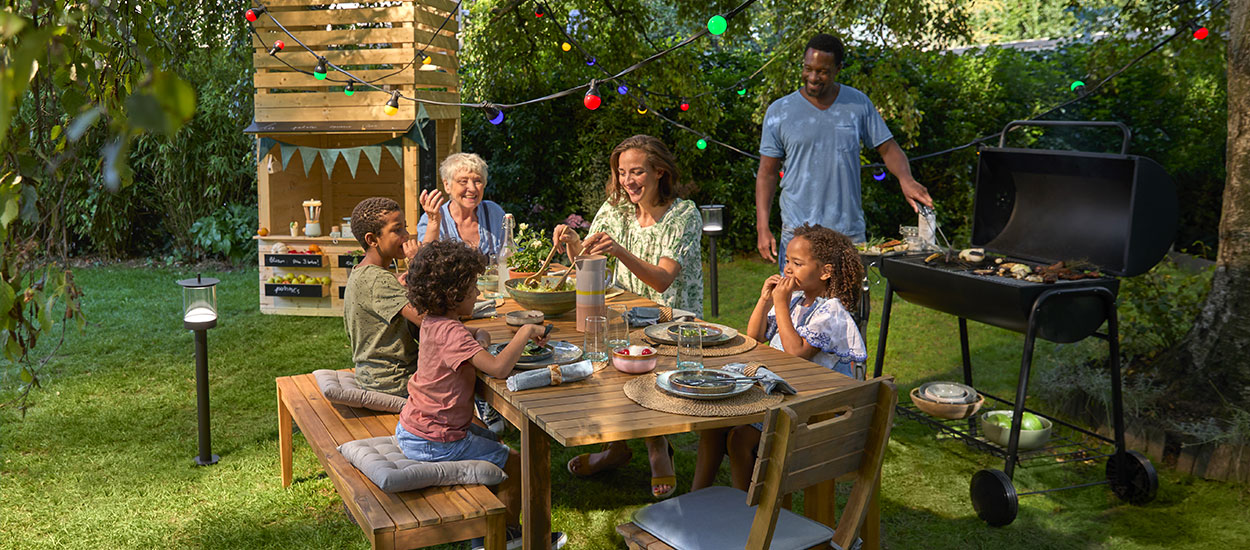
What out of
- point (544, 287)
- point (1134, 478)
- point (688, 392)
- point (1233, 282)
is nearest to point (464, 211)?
point (544, 287)

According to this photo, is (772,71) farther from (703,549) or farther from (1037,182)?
(703,549)

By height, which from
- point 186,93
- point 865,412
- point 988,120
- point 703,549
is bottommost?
point 703,549

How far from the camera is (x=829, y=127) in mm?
4379

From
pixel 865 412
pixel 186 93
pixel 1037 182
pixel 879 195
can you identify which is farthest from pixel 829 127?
pixel 879 195

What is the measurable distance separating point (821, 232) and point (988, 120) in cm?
664

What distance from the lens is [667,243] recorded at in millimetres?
4086

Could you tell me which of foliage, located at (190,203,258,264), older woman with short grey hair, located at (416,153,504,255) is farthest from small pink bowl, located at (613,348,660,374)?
foliage, located at (190,203,258,264)

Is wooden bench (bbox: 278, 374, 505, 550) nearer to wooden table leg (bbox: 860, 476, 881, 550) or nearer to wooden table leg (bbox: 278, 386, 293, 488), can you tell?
wooden table leg (bbox: 278, 386, 293, 488)

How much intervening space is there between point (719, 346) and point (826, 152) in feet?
5.16

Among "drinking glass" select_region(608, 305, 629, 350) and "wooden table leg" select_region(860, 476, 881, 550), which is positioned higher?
"drinking glass" select_region(608, 305, 629, 350)

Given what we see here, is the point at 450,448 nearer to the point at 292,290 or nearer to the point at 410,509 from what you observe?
the point at 410,509

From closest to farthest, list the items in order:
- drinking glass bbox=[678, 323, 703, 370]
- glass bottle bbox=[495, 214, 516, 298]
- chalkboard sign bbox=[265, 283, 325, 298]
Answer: drinking glass bbox=[678, 323, 703, 370] < glass bottle bbox=[495, 214, 516, 298] < chalkboard sign bbox=[265, 283, 325, 298]

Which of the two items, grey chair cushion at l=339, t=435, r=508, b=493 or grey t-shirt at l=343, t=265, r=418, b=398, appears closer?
grey chair cushion at l=339, t=435, r=508, b=493

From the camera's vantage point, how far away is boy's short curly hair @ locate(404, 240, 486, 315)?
280cm
